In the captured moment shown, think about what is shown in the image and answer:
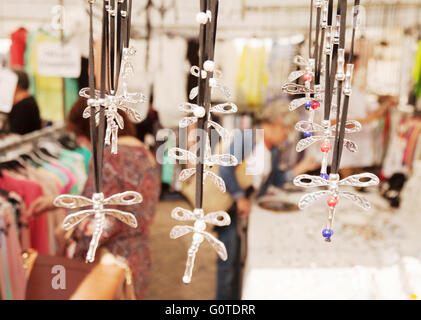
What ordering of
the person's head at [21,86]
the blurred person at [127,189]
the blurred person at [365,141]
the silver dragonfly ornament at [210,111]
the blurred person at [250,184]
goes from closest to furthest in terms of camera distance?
the silver dragonfly ornament at [210,111]
the blurred person at [127,189]
the person's head at [21,86]
the blurred person at [250,184]
the blurred person at [365,141]

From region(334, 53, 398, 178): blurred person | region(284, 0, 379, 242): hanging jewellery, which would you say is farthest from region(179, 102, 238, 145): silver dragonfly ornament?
region(334, 53, 398, 178): blurred person

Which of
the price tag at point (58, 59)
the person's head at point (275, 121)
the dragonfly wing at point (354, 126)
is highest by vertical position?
the price tag at point (58, 59)

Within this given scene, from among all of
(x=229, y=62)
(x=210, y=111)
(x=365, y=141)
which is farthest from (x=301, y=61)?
(x=229, y=62)

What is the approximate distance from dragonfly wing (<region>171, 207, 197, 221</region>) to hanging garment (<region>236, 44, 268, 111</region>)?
8.88ft

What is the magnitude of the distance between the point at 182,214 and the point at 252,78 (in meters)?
2.81

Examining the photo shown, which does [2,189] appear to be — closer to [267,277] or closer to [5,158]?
[5,158]

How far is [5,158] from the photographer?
1.70 metres

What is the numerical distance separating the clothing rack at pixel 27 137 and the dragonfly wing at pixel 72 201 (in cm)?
136

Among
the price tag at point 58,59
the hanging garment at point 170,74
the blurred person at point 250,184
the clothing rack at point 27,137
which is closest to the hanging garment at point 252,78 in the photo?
the hanging garment at point 170,74

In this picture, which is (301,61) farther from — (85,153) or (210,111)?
(85,153)

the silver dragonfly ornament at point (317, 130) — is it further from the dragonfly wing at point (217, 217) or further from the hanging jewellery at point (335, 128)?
the dragonfly wing at point (217, 217)

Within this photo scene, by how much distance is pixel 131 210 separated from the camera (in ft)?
4.31

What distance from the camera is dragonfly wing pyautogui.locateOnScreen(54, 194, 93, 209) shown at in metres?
0.51

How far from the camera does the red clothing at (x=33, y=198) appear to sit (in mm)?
1530
